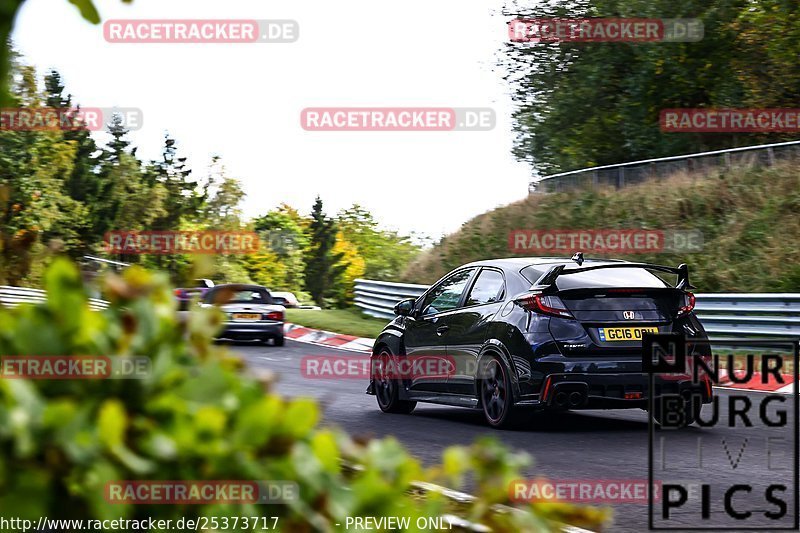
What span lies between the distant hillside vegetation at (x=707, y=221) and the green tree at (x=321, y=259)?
99.7 m

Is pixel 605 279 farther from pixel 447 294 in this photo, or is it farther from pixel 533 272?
pixel 447 294

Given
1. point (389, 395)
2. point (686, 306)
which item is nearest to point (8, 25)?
point (686, 306)

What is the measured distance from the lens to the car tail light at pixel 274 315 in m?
25.2

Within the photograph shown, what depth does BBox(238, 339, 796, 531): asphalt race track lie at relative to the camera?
727 cm

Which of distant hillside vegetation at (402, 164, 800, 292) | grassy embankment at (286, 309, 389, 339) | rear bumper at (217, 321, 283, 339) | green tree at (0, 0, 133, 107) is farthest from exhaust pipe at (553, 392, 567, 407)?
rear bumper at (217, 321, 283, 339)

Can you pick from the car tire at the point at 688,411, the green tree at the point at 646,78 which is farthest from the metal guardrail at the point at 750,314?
the green tree at the point at 646,78

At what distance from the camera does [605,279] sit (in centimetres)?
1047

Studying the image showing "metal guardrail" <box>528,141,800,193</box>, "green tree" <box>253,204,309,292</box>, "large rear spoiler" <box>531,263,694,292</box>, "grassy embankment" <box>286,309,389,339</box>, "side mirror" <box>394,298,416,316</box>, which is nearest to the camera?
"large rear spoiler" <box>531,263,694,292</box>

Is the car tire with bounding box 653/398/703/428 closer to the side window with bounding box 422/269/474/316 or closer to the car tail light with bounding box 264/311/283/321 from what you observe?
the side window with bounding box 422/269/474/316

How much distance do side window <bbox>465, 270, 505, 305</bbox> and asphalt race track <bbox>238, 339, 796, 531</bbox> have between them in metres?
1.21

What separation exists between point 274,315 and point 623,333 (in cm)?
1564

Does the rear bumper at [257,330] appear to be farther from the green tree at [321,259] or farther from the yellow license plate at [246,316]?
the green tree at [321,259]

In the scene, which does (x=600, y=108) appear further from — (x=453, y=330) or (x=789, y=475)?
(x=789, y=475)

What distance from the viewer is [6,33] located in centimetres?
214
